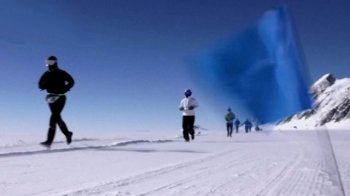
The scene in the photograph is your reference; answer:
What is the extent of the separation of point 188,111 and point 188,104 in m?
0.28

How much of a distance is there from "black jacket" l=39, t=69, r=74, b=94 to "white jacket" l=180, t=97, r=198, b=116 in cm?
587

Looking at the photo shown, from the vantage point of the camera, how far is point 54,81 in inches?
334

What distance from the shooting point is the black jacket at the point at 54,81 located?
8.48 metres

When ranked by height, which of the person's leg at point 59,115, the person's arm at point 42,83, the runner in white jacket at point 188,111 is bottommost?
the person's leg at point 59,115

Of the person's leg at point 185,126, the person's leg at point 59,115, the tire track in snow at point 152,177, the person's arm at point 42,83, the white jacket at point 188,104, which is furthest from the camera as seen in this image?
the white jacket at point 188,104

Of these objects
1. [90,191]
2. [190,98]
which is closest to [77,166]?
[90,191]

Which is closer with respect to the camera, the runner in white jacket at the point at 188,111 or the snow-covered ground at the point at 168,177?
the snow-covered ground at the point at 168,177

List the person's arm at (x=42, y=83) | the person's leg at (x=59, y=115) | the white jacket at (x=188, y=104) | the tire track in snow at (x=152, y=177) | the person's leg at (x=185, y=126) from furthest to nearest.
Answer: the white jacket at (x=188, y=104) → the person's leg at (x=185, y=126) → the person's leg at (x=59, y=115) → the person's arm at (x=42, y=83) → the tire track in snow at (x=152, y=177)

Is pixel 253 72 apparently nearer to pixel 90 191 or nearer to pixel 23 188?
pixel 90 191

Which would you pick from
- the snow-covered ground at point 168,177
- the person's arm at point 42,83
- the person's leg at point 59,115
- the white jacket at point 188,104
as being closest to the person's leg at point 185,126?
the white jacket at point 188,104

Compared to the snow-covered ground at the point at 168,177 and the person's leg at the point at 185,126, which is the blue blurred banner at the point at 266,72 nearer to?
the snow-covered ground at the point at 168,177

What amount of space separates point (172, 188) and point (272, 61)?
6.08ft

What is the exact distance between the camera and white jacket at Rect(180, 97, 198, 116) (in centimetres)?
1357

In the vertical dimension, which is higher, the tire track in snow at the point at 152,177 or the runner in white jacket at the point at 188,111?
the runner in white jacket at the point at 188,111
